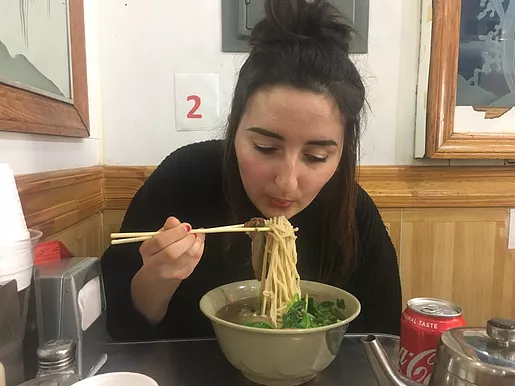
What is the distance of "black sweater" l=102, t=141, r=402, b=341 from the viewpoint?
134 centimetres

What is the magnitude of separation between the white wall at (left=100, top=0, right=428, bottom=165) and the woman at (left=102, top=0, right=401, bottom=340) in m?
0.32

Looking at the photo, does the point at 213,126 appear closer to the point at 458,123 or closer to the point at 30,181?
the point at 30,181

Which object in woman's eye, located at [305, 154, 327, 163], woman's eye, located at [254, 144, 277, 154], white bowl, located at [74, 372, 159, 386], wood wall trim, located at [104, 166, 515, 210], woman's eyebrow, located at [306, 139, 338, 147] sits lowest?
white bowl, located at [74, 372, 159, 386]

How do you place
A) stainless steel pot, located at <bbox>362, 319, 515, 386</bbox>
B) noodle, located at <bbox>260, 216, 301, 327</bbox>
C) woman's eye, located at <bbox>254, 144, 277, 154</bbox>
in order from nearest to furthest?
stainless steel pot, located at <bbox>362, 319, 515, 386</bbox> → noodle, located at <bbox>260, 216, 301, 327</bbox> → woman's eye, located at <bbox>254, 144, 277, 154</bbox>

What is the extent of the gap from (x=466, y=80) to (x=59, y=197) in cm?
145

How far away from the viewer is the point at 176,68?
1.69m

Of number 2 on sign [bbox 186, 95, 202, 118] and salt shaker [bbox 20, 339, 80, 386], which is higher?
number 2 on sign [bbox 186, 95, 202, 118]

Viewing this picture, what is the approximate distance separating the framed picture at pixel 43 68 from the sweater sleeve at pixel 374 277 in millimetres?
891

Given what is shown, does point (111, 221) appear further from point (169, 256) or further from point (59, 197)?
point (169, 256)

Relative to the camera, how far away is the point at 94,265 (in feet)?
2.89

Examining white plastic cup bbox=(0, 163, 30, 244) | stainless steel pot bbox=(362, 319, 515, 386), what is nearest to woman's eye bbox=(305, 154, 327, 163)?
stainless steel pot bbox=(362, 319, 515, 386)

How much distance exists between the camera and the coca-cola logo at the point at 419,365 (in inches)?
30.5

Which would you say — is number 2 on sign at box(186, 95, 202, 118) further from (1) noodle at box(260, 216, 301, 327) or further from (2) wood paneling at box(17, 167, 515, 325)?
(1) noodle at box(260, 216, 301, 327)

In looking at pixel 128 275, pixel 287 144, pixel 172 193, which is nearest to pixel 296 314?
pixel 287 144
